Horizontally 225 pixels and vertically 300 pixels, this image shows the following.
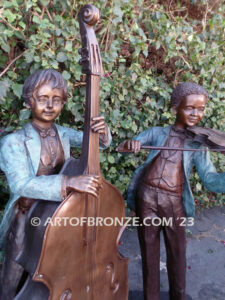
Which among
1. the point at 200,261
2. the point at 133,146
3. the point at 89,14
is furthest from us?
the point at 200,261

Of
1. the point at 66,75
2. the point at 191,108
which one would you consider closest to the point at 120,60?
the point at 66,75

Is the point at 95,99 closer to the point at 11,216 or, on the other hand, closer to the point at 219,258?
the point at 11,216

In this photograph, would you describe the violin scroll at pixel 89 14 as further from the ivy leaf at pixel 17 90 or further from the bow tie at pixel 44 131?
the ivy leaf at pixel 17 90

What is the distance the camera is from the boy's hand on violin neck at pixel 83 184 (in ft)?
3.92

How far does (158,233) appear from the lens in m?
1.75

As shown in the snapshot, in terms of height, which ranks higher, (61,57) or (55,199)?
(61,57)

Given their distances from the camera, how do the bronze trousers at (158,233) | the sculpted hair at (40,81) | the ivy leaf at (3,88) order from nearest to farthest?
the sculpted hair at (40,81), the bronze trousers at (158,233), the ivy leaf at (3,88)

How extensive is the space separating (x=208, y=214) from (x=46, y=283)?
10.9ft

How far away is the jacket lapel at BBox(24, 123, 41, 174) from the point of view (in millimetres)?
1350

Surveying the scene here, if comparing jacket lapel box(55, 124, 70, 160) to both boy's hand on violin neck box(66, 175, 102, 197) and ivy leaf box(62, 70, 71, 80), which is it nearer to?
boy's hand on violin neck box(66, 175, 102, 197)

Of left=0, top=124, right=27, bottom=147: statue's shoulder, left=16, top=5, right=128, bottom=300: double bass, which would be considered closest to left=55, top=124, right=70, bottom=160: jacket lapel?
left=16, top=5, right=128, bottom=300: double bass

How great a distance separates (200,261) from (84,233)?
1946 mm

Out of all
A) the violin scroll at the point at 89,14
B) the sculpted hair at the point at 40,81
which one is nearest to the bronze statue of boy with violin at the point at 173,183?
the sculpted hair at the point at 40,81

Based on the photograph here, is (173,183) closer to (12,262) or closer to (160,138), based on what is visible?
(160,138)
